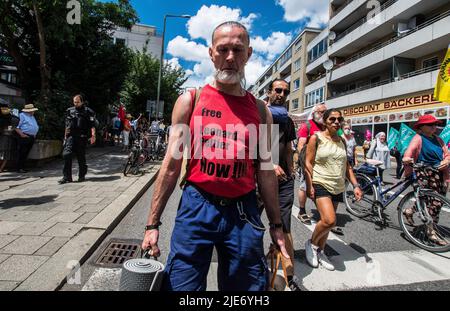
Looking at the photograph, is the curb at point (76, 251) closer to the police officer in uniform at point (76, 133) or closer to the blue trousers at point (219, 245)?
the blue trousers at point (219, 245)

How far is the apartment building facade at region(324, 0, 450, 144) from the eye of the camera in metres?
19.2

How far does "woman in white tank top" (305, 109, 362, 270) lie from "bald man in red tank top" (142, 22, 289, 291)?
175 centimetres

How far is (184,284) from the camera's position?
5.03ft

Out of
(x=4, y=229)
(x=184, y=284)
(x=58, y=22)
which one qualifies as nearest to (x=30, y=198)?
(x=4, y=229)

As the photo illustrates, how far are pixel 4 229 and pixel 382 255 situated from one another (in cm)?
481

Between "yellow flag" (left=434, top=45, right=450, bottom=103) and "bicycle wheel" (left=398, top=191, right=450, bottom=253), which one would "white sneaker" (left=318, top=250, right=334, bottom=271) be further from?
"yellow flag" (left=434, top=45, right=450, bottom=103)

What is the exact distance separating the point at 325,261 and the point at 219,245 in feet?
7.38

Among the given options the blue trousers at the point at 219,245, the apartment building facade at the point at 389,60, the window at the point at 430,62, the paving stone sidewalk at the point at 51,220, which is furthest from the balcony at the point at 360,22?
the blue trousers at the point at 219,245

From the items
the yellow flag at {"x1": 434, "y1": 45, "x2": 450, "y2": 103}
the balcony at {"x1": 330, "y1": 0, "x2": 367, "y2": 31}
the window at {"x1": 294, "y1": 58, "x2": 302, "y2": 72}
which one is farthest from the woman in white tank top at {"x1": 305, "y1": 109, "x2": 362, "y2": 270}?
the window at {"x1": 294, "y1": 58, "x2": 302, "y2": 72}

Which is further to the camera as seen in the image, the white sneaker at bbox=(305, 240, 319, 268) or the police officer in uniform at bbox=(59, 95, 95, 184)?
the police officer in uniform at bbox=(59, 95, 95, 184)

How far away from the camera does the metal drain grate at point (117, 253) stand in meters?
3.24

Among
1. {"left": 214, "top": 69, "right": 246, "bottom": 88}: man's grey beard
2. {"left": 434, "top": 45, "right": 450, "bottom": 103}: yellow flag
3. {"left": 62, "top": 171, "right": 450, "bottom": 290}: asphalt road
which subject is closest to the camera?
{"left": 214, "top": 69, "right": 246, "bottom": 88}: man's grey beard

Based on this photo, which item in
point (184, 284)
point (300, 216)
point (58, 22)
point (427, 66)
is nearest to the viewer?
point (184, 284)
